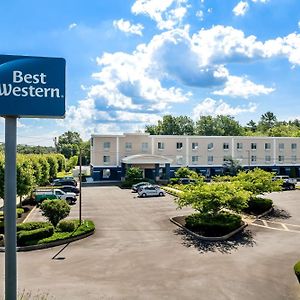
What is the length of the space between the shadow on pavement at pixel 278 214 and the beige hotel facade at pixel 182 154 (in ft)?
99.6

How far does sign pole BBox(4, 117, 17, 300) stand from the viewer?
621 centimetres

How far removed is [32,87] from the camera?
6352 mm

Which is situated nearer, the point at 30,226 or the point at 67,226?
the point at 30,226

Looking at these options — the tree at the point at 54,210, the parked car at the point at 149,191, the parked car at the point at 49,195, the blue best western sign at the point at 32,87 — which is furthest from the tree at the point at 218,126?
the blue best western sign at the point at 32,87

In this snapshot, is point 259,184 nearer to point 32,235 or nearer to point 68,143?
point 32,235

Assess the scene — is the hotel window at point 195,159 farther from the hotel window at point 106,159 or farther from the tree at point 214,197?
the tree at point 214,197

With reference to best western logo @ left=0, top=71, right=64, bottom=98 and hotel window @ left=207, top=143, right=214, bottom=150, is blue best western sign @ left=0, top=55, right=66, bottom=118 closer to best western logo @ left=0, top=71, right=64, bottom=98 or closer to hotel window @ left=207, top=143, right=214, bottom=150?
best western logo @ left=0, top=71, right=64, bottom=98

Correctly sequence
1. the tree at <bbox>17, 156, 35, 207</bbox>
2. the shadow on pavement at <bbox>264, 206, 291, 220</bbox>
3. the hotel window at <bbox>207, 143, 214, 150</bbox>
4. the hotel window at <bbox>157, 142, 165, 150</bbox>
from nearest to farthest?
the tree at <bbox>17, 156, 35, 207</bbox>, the shadow on pavement at <bbox>264, 206, 291, 220</bbox>, the hotel window at <bbox>157, 142, 165, 150</bbox>, the hotel window at <bbox>207, 143, 214, 150</bbox>

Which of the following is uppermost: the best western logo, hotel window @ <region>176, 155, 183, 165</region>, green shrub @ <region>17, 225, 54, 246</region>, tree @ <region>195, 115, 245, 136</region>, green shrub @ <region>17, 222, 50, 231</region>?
tree @ <region>195, 115, 245, 136</region>

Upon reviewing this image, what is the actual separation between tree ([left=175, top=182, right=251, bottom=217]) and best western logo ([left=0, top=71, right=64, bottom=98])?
2081 cm

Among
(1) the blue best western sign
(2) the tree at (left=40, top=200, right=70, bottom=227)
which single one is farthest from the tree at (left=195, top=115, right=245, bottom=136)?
(1) the blue best western sign

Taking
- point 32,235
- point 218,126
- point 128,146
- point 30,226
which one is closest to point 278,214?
point 30,226

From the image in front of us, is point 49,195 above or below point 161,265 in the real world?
above

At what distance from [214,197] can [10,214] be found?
2110 centimetres
